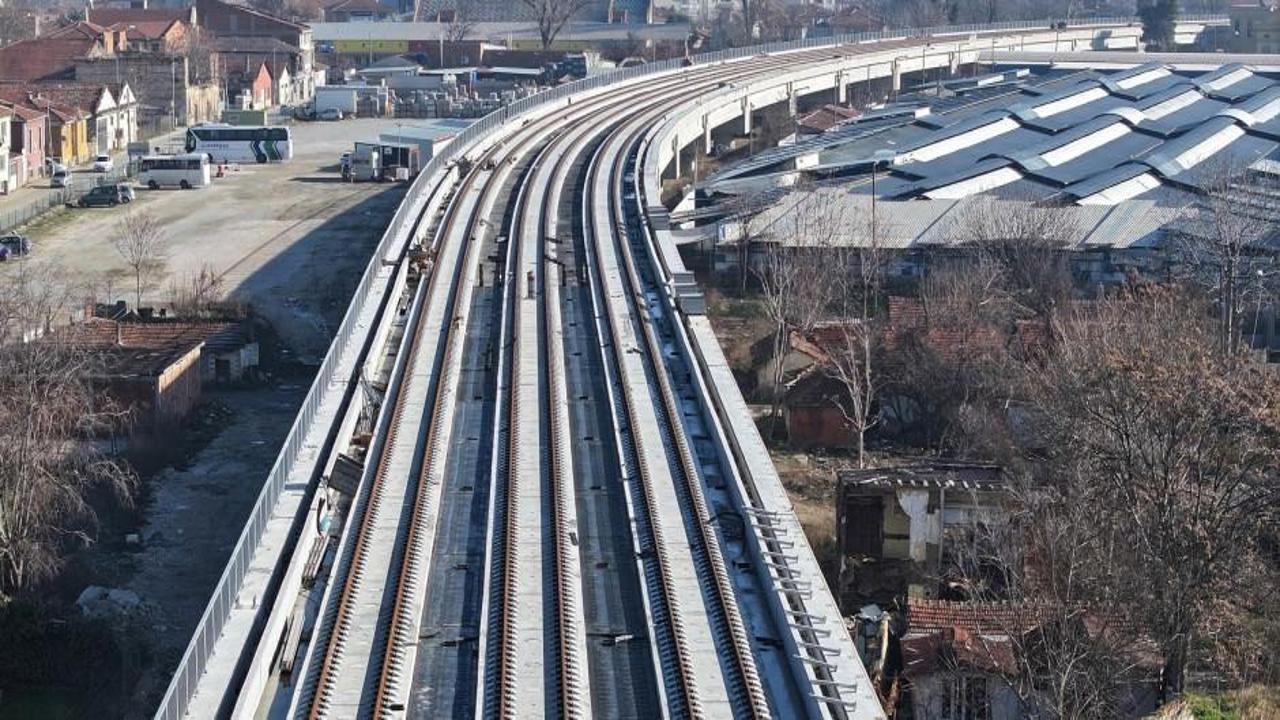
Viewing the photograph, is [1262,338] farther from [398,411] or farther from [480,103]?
[480,103]

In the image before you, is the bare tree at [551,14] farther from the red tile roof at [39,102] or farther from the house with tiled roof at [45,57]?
the red tile roof at [39,102]

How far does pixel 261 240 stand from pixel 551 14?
43099 millimetres

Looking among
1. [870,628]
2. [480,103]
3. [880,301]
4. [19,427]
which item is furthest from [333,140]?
[870,628]

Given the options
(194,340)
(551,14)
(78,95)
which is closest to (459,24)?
(551,14)

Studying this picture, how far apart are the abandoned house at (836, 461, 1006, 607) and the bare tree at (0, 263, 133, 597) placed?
5930mm

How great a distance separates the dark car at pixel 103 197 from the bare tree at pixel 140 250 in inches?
132

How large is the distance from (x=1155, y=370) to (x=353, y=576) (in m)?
5.55

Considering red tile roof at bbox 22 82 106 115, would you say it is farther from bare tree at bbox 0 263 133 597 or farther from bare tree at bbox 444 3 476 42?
bare tree at bbox 444 3 476 42

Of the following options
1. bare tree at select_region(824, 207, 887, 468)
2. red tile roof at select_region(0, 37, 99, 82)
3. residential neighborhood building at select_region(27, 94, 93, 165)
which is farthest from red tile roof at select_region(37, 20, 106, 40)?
bare tree at select_region(824, 207, 887, 468)

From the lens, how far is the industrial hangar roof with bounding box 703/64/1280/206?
31.0 m

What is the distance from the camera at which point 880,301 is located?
25.6 meters

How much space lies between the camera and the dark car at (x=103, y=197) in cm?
3450

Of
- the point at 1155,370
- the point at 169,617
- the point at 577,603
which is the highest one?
the point at 1155,370

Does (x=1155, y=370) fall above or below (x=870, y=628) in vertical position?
above
